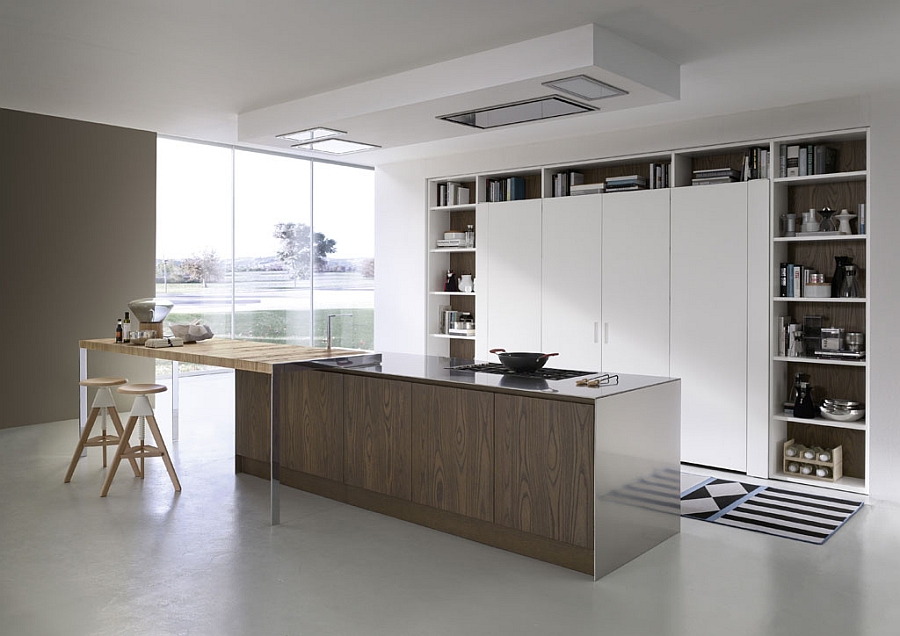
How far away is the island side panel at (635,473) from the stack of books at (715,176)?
2338 mm

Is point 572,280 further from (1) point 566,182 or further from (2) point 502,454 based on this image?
(2) point 502,454

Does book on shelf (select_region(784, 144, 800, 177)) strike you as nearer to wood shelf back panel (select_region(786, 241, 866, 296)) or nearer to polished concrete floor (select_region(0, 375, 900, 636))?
wood shelf back panel (select_region(786, 241, 866, 296))

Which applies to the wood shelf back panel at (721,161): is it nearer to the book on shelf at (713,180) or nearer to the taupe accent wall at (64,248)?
the book on shelf at (713,180)

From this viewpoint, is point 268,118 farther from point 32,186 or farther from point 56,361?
point 56,361

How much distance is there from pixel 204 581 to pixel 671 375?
13.0ft

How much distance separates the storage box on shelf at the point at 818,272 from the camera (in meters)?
5.39

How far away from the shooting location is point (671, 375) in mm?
6035

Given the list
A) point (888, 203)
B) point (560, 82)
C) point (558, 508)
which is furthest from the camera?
point (888, 203)

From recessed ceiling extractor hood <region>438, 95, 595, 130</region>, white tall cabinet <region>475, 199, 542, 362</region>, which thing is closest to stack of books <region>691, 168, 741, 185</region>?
white tall cabinet <region>475, 199, 542, 362</region>

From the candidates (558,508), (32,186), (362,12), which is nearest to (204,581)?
(558,508)

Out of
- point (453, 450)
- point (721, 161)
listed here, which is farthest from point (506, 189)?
point (453, 450)

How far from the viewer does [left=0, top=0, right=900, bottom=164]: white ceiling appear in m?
3.77

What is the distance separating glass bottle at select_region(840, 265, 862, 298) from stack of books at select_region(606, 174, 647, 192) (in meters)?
1.73

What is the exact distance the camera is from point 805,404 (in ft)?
17.7
